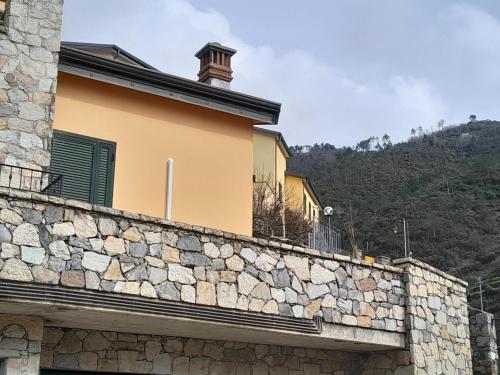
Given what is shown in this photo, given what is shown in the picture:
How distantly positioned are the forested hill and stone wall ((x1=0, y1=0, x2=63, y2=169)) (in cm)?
2317

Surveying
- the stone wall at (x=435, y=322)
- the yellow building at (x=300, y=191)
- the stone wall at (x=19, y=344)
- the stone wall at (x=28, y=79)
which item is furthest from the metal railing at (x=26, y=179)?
the yellow building at (x=300, y=191)

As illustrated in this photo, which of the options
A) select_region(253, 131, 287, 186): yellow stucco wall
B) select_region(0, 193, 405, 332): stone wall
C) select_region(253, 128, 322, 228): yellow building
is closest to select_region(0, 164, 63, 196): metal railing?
select_region(0, 193, 405, 332): stone wall

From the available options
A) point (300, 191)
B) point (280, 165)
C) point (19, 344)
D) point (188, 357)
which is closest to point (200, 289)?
point (188, 357)

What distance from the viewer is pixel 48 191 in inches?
415

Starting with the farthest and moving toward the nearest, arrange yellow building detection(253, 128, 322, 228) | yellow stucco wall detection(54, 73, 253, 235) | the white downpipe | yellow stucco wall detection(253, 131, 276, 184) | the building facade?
1. yellow stucco wall detection(253, 131, 276, 184)
2. yellow building detection(253, 128, 322, 228)
3. the white downpipe
4. yellow stucco wall detection(54, 73, 253, 235)
5. the building facade

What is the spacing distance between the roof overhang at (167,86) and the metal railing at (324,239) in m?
3.61

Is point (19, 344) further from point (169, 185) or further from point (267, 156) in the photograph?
point (267, 156)

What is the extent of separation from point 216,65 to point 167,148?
2.97 meters

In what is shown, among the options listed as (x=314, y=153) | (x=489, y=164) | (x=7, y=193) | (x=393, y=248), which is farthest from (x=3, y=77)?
(x=314, y=153)

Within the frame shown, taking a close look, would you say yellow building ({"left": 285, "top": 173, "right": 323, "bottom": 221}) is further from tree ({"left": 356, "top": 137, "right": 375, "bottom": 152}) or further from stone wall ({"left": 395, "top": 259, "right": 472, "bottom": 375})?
tree ({"left": 356, "top": 137, "right": 375, "bottom": 152})

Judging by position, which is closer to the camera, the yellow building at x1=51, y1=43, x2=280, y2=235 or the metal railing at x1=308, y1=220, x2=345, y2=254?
the yellow building at x1=51, y1=43, x2=280, y2=235

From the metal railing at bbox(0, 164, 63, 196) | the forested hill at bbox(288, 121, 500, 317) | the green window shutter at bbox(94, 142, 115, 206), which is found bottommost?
the metal railing at bbox(0, 164, 63, 196)

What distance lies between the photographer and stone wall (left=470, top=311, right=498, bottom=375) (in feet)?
58.3

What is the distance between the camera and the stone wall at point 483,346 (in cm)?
1778
